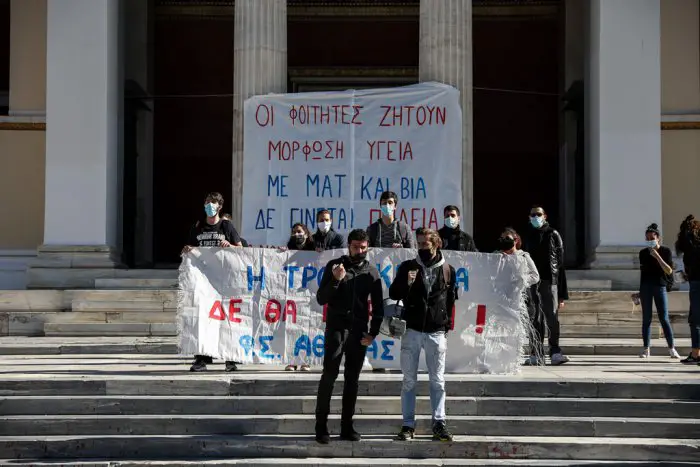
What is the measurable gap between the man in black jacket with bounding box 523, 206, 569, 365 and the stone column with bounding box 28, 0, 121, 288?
8204 mm

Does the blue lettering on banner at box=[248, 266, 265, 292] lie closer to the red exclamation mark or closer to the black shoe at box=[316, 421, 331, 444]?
the red exclamation mark

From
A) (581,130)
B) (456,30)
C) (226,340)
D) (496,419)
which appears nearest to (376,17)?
(581,130)

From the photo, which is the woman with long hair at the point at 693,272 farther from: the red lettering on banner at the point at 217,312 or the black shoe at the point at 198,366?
the black shoe at the point at 198,366

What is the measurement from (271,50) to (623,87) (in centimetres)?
610

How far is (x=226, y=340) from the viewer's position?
1297 centimetres

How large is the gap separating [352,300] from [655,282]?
598 cm

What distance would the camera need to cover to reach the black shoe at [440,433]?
412 inches

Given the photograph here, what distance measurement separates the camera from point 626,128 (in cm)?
1877

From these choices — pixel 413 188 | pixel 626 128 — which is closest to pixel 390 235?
pixel 413 188

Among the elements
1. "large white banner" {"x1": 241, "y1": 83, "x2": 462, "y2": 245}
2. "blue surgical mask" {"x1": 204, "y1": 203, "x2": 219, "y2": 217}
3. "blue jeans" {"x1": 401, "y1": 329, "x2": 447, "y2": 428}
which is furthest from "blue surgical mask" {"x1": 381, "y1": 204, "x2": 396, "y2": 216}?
"large white banner" {"x1": 241, "y1": 83, "x2": 462, "y2": 245}

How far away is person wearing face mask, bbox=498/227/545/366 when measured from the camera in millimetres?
13672

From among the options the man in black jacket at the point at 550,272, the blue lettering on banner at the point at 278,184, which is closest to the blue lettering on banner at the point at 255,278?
the man in black jacket at the point at 550,272

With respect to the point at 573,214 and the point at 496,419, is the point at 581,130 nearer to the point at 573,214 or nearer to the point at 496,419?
the point at 573,214

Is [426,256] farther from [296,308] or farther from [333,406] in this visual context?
[296,308]
